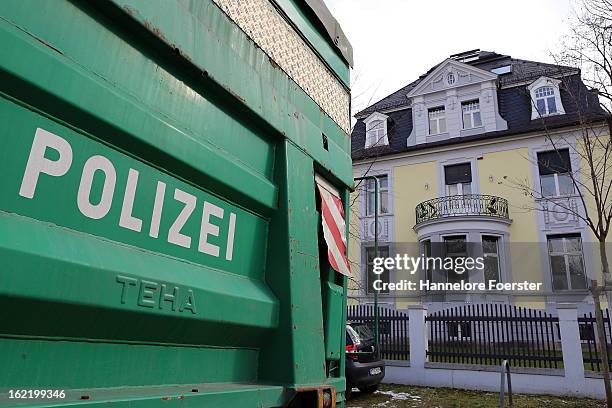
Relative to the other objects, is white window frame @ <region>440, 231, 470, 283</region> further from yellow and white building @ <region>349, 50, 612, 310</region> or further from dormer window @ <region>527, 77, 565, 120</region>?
dormer window @ <region>527, 77, 565, 120</region>

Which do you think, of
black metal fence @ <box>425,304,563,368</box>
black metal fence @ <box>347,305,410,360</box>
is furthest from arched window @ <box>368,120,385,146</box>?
black metal fence @ <box>425,304,563,368</box>

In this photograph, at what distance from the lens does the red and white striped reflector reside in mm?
2271

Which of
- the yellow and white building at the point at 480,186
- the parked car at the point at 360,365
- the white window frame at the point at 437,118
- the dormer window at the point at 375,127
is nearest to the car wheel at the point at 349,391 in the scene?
the parked car at the point at 360,365

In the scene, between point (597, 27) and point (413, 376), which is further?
point (413, 376)

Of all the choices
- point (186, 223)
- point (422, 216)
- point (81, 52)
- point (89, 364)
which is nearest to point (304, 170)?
point (186, 223)

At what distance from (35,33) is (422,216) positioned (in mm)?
18574

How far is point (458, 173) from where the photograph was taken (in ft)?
61.9

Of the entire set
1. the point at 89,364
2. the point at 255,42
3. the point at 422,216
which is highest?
the point at 422,216

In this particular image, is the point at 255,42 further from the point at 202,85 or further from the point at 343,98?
the point at 343,98

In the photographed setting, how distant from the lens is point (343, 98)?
9.11 feet

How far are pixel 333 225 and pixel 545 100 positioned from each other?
1921cm

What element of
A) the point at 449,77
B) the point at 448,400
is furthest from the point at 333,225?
the point at 449,77

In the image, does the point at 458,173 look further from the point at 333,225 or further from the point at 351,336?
the point at 333,225

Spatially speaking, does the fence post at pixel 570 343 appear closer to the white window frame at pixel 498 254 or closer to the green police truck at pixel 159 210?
the green police truck at pixel 159 210
